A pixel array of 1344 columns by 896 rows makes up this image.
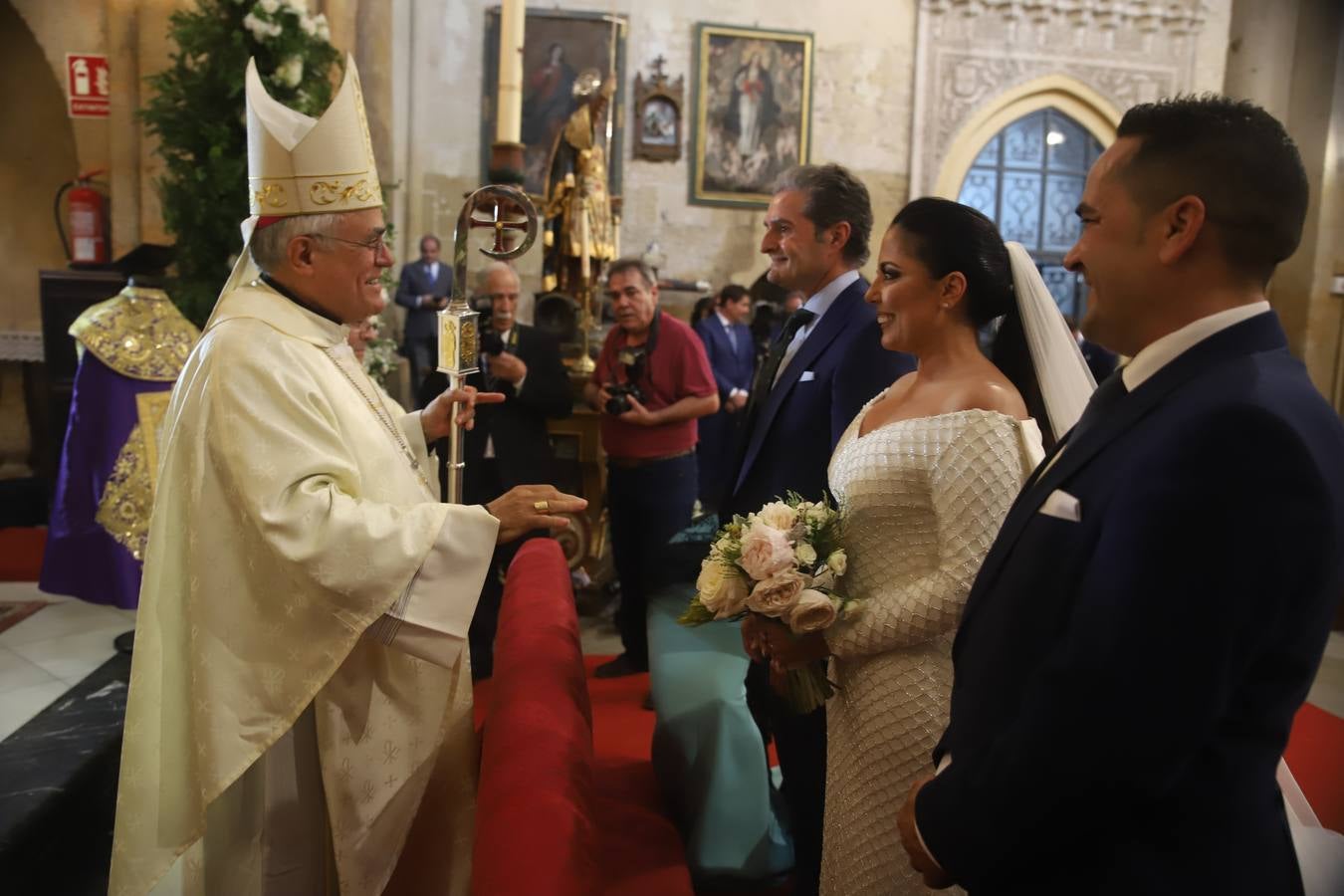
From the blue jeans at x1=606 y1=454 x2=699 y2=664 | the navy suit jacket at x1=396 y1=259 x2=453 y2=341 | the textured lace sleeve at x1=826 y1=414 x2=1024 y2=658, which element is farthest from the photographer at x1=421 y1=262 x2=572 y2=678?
the navy suit jacket at x1=396 y1=259 x2=453 y2=341

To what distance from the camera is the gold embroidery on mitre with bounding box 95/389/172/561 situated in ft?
12.7

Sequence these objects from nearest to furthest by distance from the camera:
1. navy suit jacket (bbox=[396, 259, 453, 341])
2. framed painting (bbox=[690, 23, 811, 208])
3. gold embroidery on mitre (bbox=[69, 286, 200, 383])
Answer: gold embroidery on mitre (bbox=[69, 286, 200, 383]) → navy suit jacket (bbox=[396, 259, 453, 341]) → framed painting (bbox=[690, 23, 811, 208])

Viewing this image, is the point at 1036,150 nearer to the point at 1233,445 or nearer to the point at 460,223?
the point at 460,223

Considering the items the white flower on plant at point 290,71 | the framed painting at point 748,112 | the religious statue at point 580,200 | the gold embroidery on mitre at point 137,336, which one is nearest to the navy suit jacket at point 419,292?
the religious statue at point 580,200

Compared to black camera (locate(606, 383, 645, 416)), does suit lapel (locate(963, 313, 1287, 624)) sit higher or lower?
higher

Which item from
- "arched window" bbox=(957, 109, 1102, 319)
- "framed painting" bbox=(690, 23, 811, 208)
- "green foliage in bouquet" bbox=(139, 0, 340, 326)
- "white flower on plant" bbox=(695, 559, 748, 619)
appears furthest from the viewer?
"arched window" bbox=(957, 109, 1102, 319)

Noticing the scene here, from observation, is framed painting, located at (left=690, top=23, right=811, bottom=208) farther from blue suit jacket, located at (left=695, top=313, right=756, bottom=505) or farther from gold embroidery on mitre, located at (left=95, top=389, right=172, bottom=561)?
gold embroidery on mitre, located at (left=95, top=389, right=172, bottom=561)

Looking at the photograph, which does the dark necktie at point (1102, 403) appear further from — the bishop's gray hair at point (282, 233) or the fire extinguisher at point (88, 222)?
the fire extinguisher at point (88, 222)

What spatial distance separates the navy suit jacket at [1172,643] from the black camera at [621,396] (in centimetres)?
334

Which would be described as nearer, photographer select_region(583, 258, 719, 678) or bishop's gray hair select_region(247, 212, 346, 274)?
bishop's gray hair select_region(247, 212, 346, 274)

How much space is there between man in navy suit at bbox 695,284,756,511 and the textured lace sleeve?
512 cm

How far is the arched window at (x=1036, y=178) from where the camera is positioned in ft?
37.0

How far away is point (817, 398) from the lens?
7.85 feet

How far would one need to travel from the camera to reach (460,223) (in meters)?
2.16
